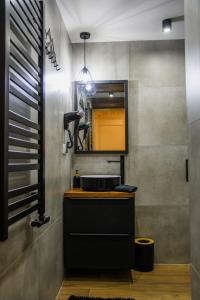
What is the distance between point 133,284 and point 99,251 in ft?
1.42

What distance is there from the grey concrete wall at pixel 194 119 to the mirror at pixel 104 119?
1830mm

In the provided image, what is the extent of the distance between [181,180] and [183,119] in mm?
682

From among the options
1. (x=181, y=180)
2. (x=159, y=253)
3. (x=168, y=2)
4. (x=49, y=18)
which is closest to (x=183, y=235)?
(x=159, y=253)

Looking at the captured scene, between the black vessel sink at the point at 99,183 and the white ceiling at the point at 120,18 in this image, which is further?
the black vessel sink at the point at 99,183

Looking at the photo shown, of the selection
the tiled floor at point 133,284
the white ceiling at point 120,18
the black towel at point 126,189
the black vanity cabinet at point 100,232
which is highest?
the white ceiling at point 120,18

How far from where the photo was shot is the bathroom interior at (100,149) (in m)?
1.32

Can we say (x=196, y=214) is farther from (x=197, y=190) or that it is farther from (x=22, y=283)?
(x=22, y=283)

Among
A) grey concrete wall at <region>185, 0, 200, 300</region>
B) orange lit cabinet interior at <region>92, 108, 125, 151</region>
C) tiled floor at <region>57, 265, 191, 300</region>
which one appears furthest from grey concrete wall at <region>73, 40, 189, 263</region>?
grey concrete wall at <region>185, 0, 200, 300</region>

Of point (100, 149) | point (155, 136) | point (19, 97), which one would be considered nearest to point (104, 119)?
point (100, 149)

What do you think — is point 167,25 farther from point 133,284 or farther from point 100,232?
point 133,284

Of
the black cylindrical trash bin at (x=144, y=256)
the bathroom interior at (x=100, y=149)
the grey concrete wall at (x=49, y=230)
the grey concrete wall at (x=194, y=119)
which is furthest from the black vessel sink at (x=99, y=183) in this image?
the grey concrete wall at (x=194, y=119)

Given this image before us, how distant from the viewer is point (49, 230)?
7.00ft

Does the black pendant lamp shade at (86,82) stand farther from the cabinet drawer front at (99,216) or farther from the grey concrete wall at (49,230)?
the cabinet drawer front at (99,216)

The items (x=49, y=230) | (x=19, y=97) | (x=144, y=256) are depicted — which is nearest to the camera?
(x=19, y=97)
